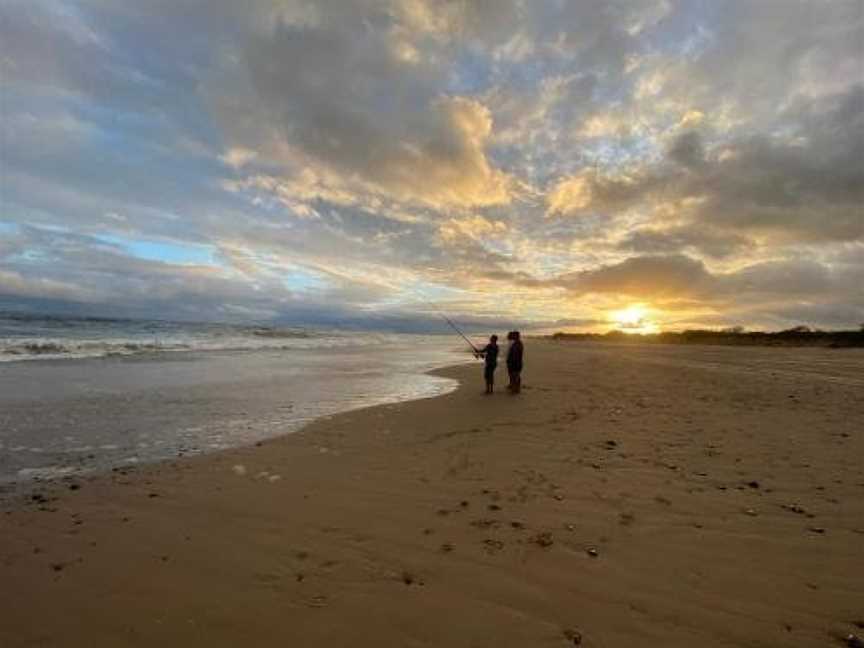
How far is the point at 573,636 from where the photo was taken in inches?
126

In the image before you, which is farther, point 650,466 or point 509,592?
point 650,466

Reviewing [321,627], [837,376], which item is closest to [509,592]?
[321,627]

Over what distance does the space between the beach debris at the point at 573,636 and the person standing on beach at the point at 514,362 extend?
40.2 feet

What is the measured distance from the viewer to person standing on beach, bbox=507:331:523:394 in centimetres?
1554

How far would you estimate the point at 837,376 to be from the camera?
20.7 metres

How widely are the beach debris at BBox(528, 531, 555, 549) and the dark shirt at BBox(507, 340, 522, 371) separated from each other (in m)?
11.1

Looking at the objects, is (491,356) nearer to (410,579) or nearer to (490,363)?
(490,363)

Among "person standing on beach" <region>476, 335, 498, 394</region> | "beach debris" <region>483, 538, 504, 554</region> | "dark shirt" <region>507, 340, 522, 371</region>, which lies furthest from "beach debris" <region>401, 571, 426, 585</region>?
"dark shirt" <region>507, 340, 522, 371</region>

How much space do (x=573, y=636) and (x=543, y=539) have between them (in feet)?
4.48

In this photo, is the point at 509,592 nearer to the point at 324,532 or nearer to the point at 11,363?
the point at 324,532

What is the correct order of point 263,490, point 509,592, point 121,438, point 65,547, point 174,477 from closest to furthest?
point 509,592 → point 65,547 → point 263,490 → point 174,477 → point 121,438

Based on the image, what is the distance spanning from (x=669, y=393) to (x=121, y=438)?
1321 cm

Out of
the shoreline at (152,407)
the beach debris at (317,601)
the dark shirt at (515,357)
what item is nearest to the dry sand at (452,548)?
the beach debris at (317,601)

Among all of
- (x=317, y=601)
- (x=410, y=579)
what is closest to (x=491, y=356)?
(x=410, y=579)
